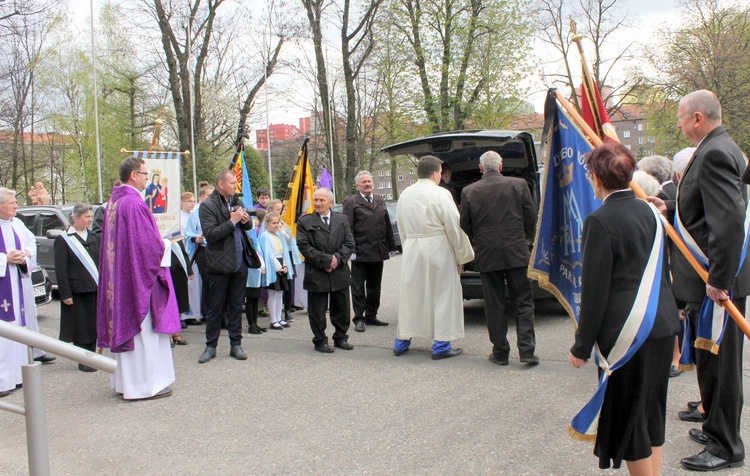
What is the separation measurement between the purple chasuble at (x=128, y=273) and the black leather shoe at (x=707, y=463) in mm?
4333

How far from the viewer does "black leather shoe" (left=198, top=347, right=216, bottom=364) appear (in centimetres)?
654

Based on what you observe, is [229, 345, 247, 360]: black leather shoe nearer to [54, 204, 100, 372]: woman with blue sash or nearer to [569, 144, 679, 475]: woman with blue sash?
[54, 204, 100, 372]: woman with blue sash

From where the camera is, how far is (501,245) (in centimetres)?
604

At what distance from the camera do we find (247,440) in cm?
435

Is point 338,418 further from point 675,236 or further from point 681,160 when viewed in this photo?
point 681,160

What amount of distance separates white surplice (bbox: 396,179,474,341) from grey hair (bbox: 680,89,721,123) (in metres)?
2.94

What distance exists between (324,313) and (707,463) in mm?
4226

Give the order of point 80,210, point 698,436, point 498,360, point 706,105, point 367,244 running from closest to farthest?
point 706,105 → point 698,436 → point 498,360 → point 80,210 → point 367,244

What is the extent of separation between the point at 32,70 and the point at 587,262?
36487mm

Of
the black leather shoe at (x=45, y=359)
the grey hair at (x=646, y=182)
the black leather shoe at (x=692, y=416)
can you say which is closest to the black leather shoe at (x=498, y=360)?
the black leather shoe at (x=692, y=416)

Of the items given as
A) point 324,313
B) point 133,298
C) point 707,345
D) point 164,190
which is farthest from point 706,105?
point 164,190

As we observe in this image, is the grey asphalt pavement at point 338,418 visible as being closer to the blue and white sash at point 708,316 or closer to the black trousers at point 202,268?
the blue and white sash at point 708,316

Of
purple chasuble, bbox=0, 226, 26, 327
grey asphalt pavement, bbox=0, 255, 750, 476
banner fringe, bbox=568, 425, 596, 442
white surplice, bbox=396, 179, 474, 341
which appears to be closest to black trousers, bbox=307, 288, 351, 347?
grey asphalt pavement, bbox=0, 255, 750, 476

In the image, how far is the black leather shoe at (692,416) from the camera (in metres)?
4.33
